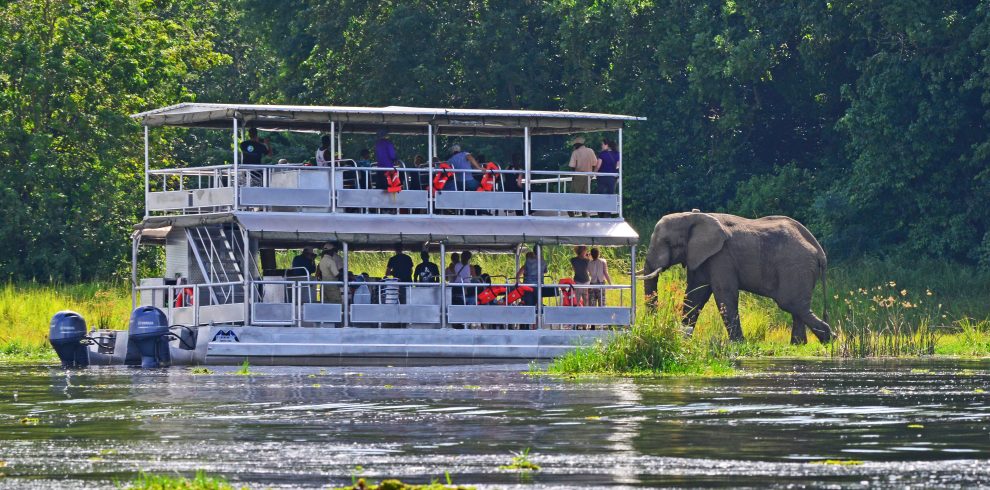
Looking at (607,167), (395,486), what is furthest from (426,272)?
(395,486)

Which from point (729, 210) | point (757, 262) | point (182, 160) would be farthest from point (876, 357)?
point (182, 160)

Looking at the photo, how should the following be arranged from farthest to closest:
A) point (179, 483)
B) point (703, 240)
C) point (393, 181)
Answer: point (703, 240)
point (393, 181)
point (179, 483)

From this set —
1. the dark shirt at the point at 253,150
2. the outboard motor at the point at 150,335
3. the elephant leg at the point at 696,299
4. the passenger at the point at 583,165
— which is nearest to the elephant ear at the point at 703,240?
the elephant leg at the point at 696,299

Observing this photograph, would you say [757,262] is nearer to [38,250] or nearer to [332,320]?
[332,320]

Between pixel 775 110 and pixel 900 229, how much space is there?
7.18 metres

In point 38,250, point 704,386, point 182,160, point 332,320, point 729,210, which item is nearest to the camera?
point 704,386

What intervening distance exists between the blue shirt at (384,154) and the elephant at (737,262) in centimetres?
615

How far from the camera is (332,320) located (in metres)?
30.9

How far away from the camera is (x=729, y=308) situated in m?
37.5

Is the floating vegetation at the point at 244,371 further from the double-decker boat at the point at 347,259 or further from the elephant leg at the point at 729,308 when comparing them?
the elephant leg at the point at 729,308

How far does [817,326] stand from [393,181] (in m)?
10.2

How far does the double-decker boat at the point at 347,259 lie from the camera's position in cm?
3084

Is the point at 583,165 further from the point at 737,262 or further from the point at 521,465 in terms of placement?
the point at 521,465

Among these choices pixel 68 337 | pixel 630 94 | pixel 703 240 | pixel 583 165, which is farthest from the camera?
pixel 630 94
